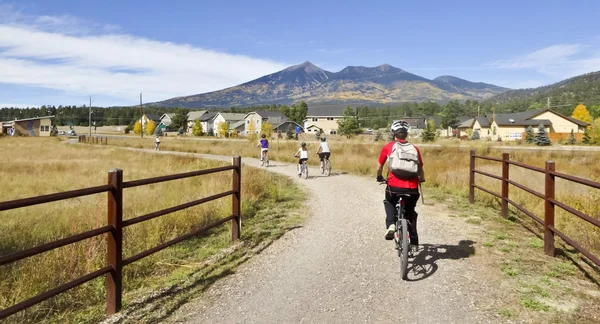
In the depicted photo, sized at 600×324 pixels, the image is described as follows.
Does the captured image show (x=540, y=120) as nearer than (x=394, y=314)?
No

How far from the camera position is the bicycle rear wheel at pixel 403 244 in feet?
16.9

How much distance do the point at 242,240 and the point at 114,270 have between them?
10.5ft

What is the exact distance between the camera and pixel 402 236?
210 inches

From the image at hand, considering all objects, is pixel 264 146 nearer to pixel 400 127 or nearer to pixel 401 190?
pixel 400 127

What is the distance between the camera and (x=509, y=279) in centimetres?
522

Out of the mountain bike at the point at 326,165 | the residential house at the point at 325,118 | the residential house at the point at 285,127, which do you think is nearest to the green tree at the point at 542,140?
the mountain bike at the point at 326,165

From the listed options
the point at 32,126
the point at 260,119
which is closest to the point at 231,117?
the point at 260,119

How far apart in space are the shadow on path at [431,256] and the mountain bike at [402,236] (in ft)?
0.65

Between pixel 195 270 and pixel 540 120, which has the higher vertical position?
pixel 540 120

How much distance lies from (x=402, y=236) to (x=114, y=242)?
11.7 ft

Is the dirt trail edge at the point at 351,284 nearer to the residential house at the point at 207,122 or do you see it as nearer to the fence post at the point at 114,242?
the fence post at the point at 114,242

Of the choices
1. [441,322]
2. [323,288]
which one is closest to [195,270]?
[323,288]

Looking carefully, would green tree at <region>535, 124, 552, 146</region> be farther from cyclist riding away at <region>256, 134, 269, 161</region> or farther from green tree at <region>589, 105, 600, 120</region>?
green tree at <region>589, 105, 600, 120</region>

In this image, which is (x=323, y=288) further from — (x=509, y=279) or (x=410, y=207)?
(x=509, y=279)
